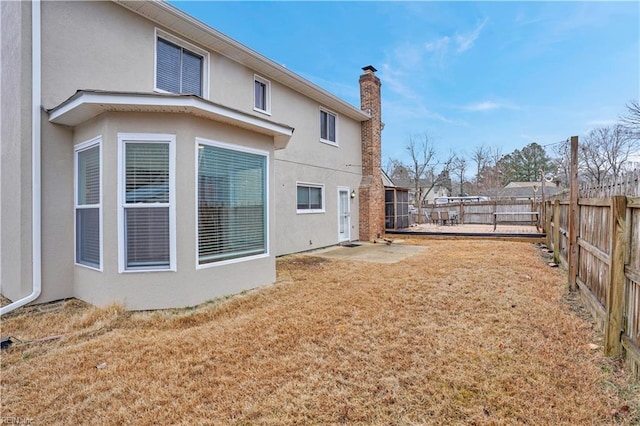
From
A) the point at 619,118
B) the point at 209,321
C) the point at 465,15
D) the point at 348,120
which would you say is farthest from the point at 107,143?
the point at 619,118

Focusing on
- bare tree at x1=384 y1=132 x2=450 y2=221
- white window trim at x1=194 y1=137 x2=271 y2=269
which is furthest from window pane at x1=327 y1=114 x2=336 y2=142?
bare tree at x1=384 y1=132 x2=450 y2=221

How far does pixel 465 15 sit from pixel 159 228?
42.2 ft

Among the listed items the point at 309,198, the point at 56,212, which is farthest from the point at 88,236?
the point at 309,198

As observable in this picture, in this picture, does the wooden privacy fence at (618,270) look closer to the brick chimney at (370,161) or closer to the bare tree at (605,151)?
the brick chimney at (370,161)

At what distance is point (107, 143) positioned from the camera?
15.9 feet

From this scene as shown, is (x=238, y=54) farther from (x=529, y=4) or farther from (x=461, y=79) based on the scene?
(x=461, y=79)

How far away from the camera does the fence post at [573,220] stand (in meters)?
5.58

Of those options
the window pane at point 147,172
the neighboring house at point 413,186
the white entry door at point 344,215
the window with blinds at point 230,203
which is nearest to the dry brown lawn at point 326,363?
the window with blinds at point 230,203

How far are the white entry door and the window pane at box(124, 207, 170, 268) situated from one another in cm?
840

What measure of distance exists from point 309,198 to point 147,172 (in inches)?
263

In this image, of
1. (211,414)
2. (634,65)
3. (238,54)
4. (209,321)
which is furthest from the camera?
(634,65)

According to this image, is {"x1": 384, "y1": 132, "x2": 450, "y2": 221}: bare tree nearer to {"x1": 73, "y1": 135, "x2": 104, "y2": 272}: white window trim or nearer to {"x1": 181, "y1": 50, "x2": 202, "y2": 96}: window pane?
{"x1": 181, "y1": 50, "x2": 202, "y2": 96}: window pane

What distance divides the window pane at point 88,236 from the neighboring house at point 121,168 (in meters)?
0.03

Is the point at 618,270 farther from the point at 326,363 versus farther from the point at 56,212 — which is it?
the point at 56,212
